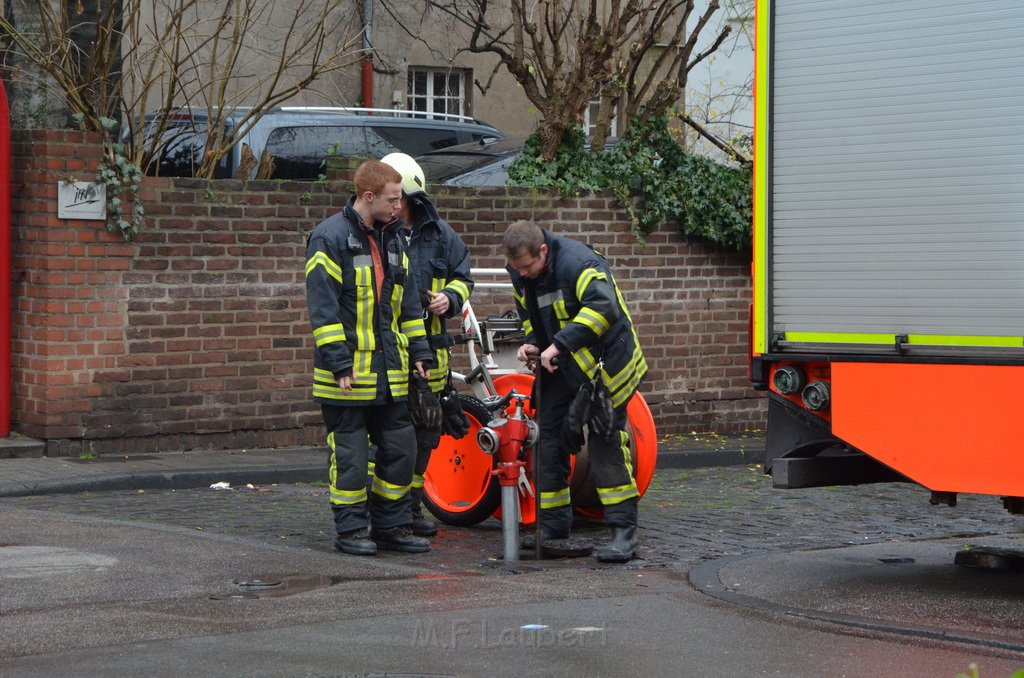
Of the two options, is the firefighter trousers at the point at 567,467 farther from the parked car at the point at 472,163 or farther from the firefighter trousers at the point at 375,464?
the parked car at the point at 472,163

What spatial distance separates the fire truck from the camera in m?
6.35

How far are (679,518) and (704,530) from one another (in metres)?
0.44

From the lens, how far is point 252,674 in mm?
4973

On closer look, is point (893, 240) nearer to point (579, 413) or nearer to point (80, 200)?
point (579, 413)

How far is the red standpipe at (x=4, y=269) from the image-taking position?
1028 cm

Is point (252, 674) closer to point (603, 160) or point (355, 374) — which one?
point (355, 374)

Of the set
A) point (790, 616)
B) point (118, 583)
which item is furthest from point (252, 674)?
point (790, 616)

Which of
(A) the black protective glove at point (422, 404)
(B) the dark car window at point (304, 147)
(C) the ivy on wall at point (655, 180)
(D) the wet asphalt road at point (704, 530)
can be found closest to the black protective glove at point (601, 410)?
(D) the wet asphalt road at point (704, 530)

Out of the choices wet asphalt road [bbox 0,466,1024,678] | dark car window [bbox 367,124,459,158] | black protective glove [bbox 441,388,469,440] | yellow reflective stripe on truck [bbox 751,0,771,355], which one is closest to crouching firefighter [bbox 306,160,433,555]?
wet asphalt road [bbox 0,466,1024,678]

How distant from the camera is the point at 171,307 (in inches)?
422

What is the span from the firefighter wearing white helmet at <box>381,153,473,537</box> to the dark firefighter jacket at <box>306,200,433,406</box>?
350 mm

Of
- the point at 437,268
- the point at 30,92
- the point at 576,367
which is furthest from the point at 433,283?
the point at 30,92

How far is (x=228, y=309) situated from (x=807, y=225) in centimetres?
529

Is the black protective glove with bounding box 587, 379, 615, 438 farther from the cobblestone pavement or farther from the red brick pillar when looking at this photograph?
the red brick pillar
